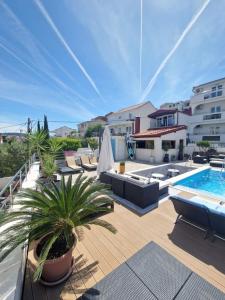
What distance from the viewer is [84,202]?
8.73 feet

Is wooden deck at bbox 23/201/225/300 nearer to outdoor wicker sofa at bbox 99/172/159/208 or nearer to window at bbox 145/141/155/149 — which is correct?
outdoor wicker sofa at bbox 99/172/159/208

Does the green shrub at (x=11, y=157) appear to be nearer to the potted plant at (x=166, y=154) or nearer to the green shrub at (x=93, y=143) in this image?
the green shrub at (x=93, y=143)

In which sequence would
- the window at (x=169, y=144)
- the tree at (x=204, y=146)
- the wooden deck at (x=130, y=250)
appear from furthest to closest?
the tree at (x=204, y=146) → the window at (x=169, y=144) → the wooden deck at (x=130, y=250)

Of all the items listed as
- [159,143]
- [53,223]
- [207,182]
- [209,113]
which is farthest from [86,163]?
[209,113]

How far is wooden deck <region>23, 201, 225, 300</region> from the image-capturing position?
239 centimetres

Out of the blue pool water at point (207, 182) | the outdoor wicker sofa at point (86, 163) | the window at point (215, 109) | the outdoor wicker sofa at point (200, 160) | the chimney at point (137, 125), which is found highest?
the window at point (215, 109)

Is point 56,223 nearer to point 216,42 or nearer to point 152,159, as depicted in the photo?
point 216,42

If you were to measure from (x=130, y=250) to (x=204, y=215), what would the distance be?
2.00 meters

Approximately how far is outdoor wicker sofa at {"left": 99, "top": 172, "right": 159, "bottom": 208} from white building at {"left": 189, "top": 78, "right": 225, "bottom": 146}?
22986 mm

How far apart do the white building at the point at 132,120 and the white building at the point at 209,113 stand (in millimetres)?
8519

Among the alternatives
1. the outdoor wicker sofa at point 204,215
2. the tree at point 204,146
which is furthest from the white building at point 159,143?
the outdoor wicker sofa at point 204,215

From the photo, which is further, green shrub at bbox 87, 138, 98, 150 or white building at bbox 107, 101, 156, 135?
white building at bbox 107, 101, 156, 135

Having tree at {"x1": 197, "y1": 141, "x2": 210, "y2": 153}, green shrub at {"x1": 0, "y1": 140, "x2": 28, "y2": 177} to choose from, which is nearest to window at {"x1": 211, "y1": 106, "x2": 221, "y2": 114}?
tree at {"x1": 197, "y1": 141, "x2": 210, "y2": 153}

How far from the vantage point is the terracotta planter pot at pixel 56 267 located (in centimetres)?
229
